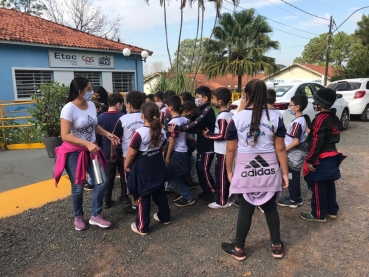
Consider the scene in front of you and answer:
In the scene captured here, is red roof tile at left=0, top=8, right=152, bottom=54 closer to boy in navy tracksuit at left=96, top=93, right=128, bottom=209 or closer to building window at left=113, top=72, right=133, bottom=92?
building window at left=113, top=72, right=133, bottom=92

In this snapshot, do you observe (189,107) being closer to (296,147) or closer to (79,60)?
(296,147)

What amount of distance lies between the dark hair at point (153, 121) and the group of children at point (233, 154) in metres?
0.01

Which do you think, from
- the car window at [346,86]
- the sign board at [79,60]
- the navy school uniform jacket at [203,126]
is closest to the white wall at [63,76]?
the sign board at [79,60]

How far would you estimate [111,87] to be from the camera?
17344 millimetres

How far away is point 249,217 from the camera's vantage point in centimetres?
279

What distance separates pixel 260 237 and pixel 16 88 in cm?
1321

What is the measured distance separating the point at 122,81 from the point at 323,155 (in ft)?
52.5

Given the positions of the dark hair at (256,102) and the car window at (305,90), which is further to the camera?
the car window at (305,90)

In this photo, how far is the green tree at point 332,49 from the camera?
4939cm

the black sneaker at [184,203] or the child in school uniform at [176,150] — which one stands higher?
the child in school uniform at [176,150]

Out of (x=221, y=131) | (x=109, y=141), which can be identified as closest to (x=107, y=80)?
(x=109, y=141)

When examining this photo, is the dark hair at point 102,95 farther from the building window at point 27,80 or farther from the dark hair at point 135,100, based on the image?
the building window at point 27,80


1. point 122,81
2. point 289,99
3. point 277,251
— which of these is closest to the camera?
point 277,251

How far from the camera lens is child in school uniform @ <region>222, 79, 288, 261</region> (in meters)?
2.62
